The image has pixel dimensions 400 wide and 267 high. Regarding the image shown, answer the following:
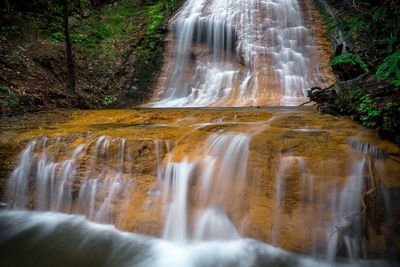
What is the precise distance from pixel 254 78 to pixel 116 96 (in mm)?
5717

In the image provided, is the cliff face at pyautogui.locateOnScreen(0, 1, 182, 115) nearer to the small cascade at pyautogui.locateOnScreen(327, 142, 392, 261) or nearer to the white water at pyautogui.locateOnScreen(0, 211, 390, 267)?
the white water at pyautogui.locateOnScreen(0, 211, 390, 267)

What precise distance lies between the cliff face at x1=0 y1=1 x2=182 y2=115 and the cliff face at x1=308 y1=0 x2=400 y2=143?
7017mm

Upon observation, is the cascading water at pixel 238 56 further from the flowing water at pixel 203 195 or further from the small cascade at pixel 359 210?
the small cascade at pixel 359 210

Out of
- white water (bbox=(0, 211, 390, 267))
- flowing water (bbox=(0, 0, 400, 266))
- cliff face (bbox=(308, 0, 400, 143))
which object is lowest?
white water (bbox=(0, 211, 390, 267))

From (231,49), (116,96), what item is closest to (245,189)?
(116,96)

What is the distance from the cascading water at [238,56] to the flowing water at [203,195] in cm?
427

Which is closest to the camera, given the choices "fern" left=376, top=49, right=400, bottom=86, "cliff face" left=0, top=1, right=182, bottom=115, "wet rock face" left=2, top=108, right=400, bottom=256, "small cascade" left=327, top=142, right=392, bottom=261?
"fern" left=376, top=49, right=400, bottom=86

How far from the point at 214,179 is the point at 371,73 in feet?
11.2

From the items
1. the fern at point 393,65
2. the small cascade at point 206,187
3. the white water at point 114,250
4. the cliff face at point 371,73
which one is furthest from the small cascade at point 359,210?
the small cascade at point 206,187

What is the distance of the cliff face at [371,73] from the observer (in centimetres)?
244

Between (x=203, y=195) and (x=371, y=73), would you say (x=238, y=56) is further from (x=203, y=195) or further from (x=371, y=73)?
(x=203, y=195)

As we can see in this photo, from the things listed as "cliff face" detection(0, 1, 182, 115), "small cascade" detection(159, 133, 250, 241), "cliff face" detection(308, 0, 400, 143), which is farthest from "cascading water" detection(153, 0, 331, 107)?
"small cascade" detection(159, 133, 250, 241)

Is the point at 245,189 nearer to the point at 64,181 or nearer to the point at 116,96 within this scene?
the point at 64,181

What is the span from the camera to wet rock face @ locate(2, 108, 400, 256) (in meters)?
2.39
